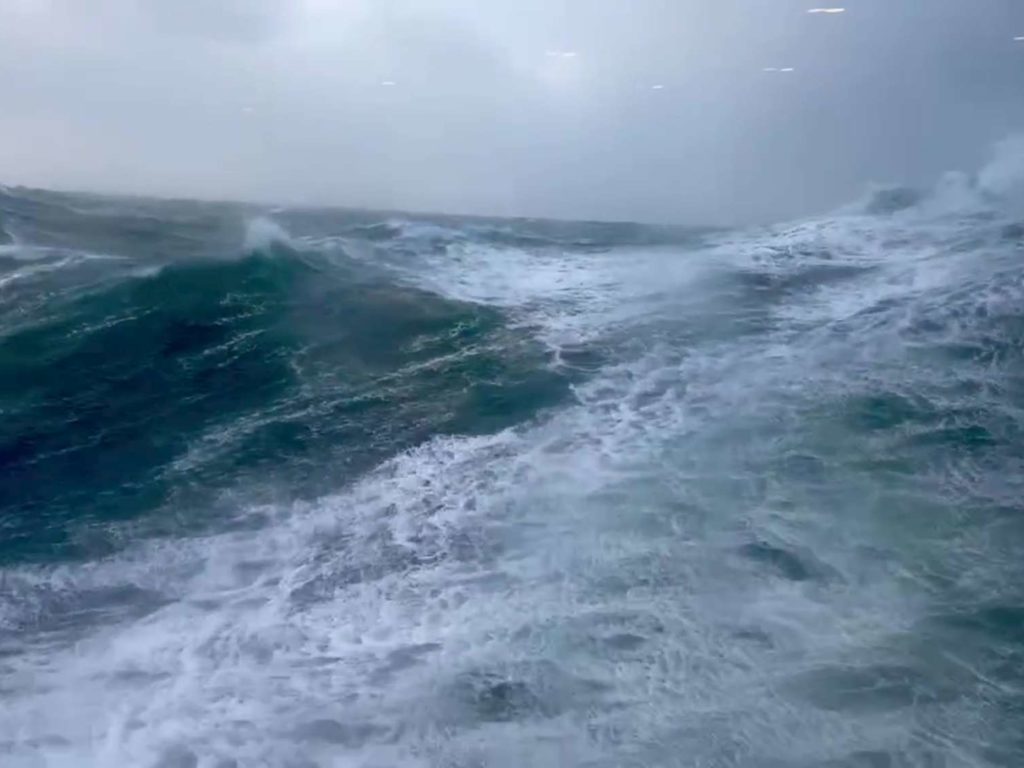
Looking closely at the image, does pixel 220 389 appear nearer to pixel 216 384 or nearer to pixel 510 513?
pixel 216 384

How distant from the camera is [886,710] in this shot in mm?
4945

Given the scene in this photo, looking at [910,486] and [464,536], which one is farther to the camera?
[910,486]

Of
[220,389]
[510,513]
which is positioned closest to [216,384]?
[220,389]

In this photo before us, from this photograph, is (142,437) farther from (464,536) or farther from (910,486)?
(910,486)

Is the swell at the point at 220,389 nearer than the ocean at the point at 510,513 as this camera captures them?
No

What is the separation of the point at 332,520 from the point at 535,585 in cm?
146

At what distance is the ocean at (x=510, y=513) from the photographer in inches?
195

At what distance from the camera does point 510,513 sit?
22.5 ft

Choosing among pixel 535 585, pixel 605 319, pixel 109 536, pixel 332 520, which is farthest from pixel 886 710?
pixel 605 319

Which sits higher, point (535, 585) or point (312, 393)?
point (312, 393)

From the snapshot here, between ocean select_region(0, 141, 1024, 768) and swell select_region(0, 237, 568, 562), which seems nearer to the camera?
ocean select_region(0, 141, 1024, 768)

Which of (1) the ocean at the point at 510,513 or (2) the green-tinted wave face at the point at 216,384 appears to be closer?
(1) the ocean at the point at 510,513

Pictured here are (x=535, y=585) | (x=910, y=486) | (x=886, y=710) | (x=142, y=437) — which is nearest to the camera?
(x=886, y=710)

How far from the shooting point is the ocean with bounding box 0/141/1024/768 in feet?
16.2
